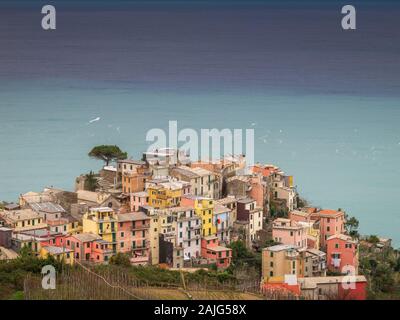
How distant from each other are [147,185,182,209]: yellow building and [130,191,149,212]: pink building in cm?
5

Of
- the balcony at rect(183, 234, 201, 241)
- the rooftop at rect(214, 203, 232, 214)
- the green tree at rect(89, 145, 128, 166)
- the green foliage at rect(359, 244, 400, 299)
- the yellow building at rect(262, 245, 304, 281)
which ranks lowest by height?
the green foliage at rect(359, 244, 400, 299)

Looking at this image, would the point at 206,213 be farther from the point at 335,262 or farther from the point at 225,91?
the point at 225,91

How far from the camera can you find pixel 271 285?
11398mm

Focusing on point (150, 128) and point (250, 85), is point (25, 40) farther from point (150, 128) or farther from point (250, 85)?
point (150, 128)

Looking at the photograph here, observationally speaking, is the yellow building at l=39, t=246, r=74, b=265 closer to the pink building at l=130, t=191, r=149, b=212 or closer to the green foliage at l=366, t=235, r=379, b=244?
the pink building at l=130, t=191, r=149, b=212

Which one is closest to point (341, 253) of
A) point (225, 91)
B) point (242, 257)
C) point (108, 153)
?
point (242, 257)

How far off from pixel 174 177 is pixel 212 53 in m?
18.7

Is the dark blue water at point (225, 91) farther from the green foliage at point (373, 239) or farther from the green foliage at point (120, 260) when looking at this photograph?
the green foliage at point (120, 260)

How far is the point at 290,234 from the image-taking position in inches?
527

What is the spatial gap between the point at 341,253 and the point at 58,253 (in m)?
2.81

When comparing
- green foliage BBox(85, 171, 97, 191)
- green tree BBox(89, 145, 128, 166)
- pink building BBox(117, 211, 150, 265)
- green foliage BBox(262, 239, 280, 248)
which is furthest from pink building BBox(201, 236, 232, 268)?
green tree BBox(89, 145, 128, 166)

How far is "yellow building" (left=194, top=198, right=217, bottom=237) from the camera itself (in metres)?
13.4
